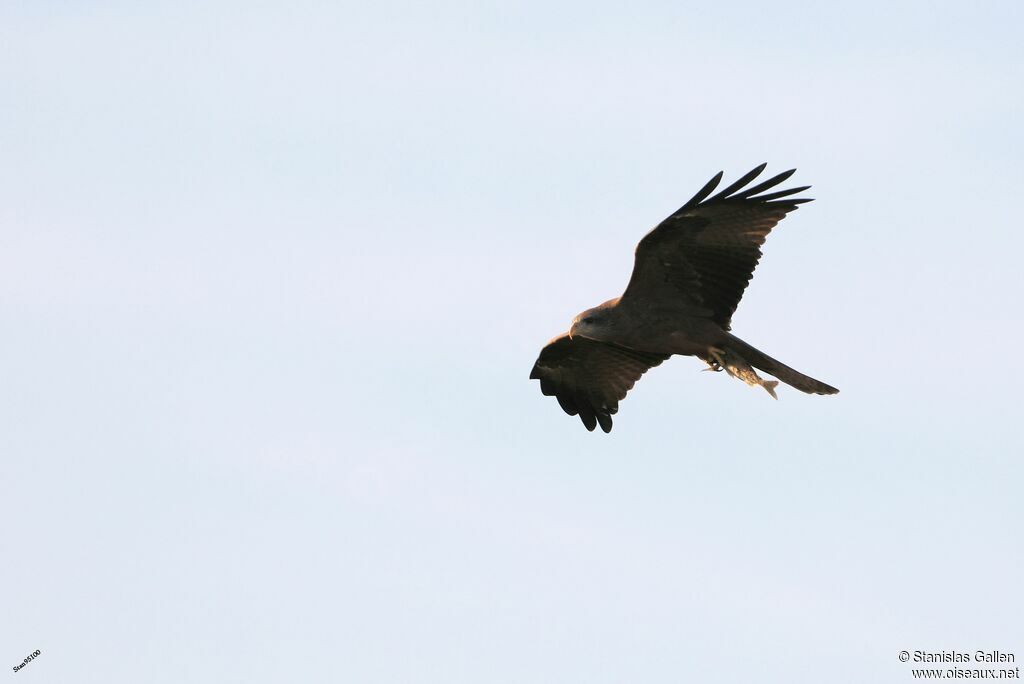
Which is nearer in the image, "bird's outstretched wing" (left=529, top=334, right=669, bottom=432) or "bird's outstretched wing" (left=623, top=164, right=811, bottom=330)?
"bird's outstretched wing" (left=623, top=164, right=811, bottom=330)

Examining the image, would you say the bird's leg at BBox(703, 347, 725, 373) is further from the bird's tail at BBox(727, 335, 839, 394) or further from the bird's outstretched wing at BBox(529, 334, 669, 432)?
the bird's outstretched wing at BBox(529, 334, 669, 432)

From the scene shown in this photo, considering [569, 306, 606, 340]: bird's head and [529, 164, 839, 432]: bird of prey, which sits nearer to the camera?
[529, 164, 839, 432]: bird of prey

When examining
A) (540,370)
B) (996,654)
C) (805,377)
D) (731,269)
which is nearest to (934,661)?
(996,654)

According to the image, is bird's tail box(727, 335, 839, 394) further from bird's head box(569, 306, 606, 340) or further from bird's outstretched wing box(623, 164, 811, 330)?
bird's head box(569, 306, 606, 340)

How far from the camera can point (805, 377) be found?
1374 cm

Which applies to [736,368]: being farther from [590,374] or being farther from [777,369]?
[590,374]

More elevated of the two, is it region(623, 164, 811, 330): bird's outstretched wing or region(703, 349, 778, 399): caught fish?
region(623, 164, 811, 330): bird's outstretched wing

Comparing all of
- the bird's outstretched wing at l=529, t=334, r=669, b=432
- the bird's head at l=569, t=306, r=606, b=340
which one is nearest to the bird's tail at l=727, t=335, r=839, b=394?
the bird's head at l=569, t=306, r=606, b=340

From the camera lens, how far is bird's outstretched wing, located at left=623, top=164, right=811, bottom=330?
13.5 m

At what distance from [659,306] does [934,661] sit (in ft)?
12.4

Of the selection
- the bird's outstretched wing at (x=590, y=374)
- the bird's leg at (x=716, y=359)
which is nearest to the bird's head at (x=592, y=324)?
the bird's leg at (x=716, y=359)

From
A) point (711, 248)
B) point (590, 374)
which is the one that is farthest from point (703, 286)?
point (590, 374)

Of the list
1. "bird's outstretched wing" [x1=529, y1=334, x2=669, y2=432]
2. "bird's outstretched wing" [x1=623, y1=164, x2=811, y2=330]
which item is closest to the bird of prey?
"bird's outstretched wing" [x1=623, y1=164, x2=811, y2=330]

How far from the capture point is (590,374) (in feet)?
53.1
